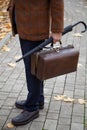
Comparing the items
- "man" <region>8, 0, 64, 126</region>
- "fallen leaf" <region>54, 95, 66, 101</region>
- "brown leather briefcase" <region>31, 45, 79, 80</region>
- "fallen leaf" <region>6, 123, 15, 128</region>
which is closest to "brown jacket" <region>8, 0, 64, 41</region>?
"man" <region>8, 0, 64, 126</region>

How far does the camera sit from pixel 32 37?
12.6ft

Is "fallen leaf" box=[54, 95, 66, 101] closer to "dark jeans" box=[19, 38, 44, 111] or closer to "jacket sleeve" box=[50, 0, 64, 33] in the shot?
"dark jeans" box=[19, 38, 44, 111]

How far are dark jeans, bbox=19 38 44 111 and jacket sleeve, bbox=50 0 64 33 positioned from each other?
0.96ft

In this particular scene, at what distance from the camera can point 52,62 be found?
377 cm

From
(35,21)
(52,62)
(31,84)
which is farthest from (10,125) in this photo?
(35,21)

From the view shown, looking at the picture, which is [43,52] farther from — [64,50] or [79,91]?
[79,91]

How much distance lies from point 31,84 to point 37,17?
802mm

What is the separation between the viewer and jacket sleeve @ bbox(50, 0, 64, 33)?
3.66m

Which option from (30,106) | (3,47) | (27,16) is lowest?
(3,47)

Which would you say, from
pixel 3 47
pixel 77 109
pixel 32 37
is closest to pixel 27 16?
pixel 32 37

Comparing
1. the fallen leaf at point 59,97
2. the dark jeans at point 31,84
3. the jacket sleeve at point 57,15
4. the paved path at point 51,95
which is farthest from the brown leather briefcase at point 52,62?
the fallen leaf at point 59,97

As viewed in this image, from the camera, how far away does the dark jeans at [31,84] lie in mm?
3943

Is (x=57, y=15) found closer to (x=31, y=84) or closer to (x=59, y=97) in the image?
(x=31, y=84)

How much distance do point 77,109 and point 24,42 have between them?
1.21 m
